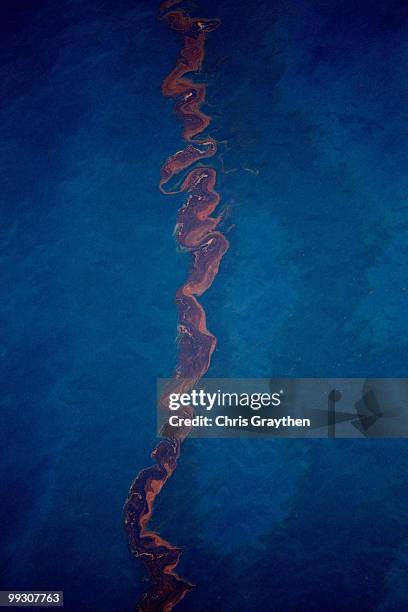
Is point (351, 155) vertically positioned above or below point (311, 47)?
below

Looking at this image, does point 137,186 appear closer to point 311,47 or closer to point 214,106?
point 214,106

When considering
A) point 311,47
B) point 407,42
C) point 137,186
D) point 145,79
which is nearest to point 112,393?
point 137,186

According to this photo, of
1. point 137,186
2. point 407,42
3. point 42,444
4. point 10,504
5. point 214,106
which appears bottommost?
point 10,504
